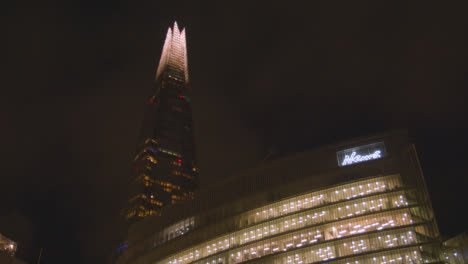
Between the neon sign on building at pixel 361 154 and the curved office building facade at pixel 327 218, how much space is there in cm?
17

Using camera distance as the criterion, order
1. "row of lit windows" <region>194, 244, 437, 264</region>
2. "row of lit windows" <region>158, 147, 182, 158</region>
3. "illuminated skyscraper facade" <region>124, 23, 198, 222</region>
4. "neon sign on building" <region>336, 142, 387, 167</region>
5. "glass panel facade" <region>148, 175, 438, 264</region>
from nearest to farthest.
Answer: "row of lit windows" <region>194, 244, 437, 264</region>
"glass panel facade" <region>148, 175, 438, 264</region>
"neon sign on building" <region>336, 142, 387, 167</region>
"illuminated skyscraper facade" <region>124, 23, 198, 222</region>
"row of lit windows" <region>158, 147, 182, 158</region>

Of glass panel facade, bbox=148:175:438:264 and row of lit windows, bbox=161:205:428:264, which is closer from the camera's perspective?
glass panel facade, bbox=148:175:438:264

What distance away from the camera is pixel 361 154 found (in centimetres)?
7781

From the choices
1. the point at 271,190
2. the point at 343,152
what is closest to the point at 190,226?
the point at 271,190

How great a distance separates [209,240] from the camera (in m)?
84.8

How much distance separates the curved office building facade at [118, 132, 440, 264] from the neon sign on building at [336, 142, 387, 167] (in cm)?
17

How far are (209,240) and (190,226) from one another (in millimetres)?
7739

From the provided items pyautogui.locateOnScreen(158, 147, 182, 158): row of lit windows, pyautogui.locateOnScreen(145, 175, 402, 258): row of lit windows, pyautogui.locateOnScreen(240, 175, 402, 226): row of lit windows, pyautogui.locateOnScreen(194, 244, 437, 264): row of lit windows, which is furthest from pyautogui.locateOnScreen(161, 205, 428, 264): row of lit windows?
pyautogui.locateOnScreen(158, 147, 182, 158): row of lit windows

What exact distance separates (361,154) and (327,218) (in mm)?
14077

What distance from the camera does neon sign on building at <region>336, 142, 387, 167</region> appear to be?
76.9 m

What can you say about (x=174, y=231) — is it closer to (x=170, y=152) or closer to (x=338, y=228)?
(x=338, y=228)

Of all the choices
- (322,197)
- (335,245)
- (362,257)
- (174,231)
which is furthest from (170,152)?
(362,257)

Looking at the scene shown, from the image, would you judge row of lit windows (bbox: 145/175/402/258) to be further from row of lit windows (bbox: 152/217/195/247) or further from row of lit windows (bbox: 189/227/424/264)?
row of lit windows (bbox: 152/217/195/247)

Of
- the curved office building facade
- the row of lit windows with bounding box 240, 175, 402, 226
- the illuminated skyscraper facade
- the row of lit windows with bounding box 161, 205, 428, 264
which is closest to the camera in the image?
the curved office building facade
